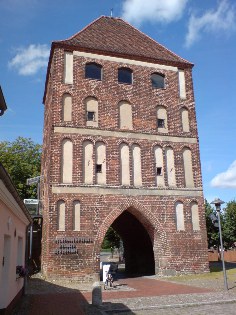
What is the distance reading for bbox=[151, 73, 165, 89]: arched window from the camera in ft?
70.6

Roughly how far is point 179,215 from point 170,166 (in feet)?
9.36

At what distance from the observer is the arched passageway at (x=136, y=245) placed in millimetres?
22203

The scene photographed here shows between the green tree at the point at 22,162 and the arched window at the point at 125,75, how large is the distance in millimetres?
16546

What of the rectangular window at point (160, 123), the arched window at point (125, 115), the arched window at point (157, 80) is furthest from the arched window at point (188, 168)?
the arched window at point (157, 80)

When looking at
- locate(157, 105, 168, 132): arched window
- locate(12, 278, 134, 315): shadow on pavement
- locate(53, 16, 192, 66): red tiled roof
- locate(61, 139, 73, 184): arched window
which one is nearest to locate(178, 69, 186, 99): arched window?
locate(53, 16, 192, 66): red tiled roof

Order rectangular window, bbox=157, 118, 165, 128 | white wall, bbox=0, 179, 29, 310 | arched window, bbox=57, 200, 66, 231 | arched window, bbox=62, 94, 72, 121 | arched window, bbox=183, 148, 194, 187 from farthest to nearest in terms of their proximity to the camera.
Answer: rectangular window, bbox=157, 118, 165, 128, arched window, bbox=183, 148, 194, 187, arched window, bbox=62, 94, 72, 121, arched window, bbox=57, 200, 66, 231, white wall, bbox=0, 179, 29, 310

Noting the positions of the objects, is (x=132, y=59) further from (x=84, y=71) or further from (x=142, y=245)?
(x=142, y=245)

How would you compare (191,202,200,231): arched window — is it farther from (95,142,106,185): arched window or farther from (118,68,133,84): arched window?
(118,68,133,84): arched window

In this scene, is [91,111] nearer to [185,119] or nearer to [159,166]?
[159,166]

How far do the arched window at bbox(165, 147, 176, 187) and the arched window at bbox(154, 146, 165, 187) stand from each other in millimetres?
390

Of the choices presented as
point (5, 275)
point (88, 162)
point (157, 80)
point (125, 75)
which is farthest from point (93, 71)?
point (5, 275)

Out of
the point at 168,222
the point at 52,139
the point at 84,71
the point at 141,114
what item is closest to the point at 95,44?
the point at 84,71

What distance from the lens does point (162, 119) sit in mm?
20844

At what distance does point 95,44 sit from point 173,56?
547cm
